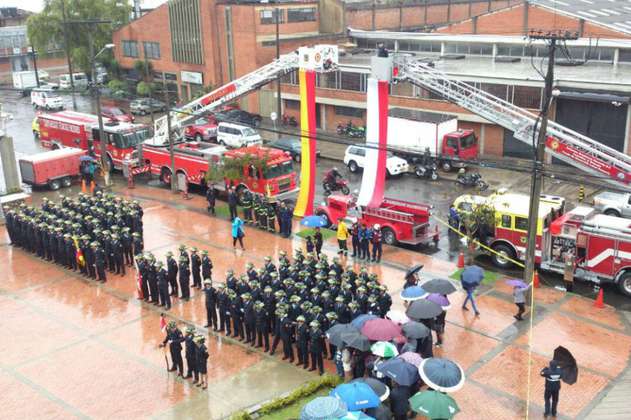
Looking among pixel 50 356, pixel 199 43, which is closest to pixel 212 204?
pixel 50 356

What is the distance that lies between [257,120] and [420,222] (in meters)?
26.2

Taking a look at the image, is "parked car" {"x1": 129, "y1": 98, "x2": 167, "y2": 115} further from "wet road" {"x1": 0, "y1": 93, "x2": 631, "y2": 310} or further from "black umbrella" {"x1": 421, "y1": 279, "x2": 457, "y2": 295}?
"black umbrella" {"x1": 421, "y1": 279, "x2": 457, "y2": 295}

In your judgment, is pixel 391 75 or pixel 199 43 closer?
pixel 391 75

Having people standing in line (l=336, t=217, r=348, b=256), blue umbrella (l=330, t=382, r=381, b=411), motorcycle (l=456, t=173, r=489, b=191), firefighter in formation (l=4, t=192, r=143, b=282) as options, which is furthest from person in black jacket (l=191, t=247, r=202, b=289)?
motorcycle (l=456, t=173, r=489, b=191)

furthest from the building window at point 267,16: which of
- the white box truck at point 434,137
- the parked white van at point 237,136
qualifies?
the white box truck at point 434,137

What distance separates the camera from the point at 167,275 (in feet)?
67.7

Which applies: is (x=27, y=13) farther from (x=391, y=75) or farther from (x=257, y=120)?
(x=391, y=75)

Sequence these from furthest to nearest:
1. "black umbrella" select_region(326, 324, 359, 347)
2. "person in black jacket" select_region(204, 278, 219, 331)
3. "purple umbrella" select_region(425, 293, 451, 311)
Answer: "person in black jacket" select_region(204, 278, 219, 331) < "purple umbrella" select_region(425, 293, 451, 311) < "black umbrella" select_region(326, 324, 359, 347)

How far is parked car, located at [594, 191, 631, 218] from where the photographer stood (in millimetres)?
27703

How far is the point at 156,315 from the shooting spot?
20.3m

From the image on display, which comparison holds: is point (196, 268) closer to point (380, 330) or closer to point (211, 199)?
point (211, 199)

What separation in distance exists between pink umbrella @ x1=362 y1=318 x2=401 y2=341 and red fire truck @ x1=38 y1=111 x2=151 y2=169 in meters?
23.2

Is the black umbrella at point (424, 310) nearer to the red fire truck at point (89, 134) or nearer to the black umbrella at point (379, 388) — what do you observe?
the black umbrella at point (379, 388)

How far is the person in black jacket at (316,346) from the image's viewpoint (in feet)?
53.7
